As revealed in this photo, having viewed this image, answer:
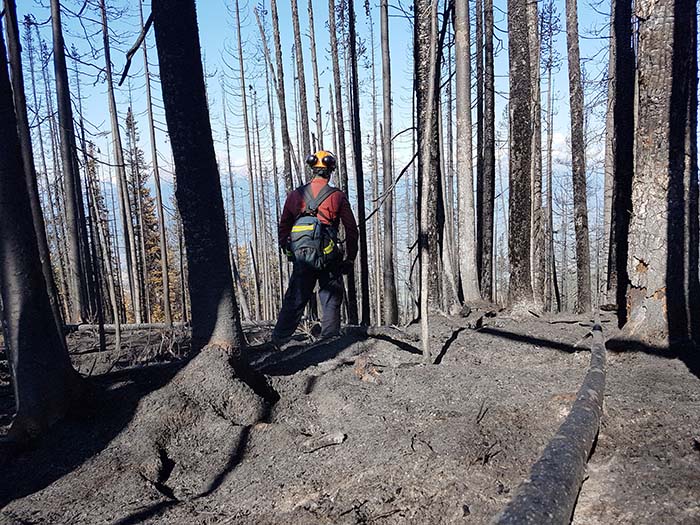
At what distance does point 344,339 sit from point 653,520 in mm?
3653

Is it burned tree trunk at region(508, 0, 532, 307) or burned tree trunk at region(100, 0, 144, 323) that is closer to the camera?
burned tree trunk at region(508, 0, 532, 307)

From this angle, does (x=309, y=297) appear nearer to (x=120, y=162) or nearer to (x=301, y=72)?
(x=120, y=162)

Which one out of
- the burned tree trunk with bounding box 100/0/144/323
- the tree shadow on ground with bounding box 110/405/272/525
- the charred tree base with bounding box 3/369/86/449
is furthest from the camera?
the burned tree trunk with bounding box 100/0/144/323

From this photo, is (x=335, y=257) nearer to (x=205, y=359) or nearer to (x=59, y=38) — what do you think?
(x=205, y=359)

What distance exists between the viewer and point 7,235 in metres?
3.12

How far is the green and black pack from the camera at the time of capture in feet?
16.8

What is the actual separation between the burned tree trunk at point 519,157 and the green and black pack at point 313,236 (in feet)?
8.58

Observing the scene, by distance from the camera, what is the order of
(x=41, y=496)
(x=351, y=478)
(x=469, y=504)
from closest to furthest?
(x=469, y=504) < (x=351, y=478) < (x=41, y=496)

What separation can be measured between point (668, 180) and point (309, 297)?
3.54 meters

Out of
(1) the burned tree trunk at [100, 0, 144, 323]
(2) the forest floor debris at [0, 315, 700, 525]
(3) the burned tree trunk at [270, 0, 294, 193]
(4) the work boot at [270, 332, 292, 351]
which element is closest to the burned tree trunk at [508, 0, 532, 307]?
(2) the forest floor debris at [0, 315, 700, 525]

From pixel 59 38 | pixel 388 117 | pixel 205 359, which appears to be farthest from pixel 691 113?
pixel 59 38

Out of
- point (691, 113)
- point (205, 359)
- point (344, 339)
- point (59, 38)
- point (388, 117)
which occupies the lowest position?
point (344, 339)

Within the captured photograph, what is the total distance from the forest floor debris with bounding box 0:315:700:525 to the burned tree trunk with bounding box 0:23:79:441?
0.66ft

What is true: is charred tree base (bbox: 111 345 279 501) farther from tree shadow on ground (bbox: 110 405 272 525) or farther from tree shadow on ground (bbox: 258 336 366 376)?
tree shadow on ground (bbox: 258 336 366 376)
